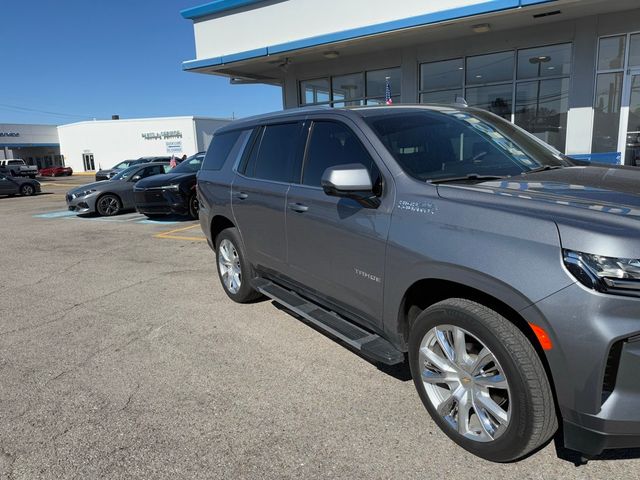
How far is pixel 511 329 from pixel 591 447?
23.1 inches

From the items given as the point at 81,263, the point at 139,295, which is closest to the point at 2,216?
the point at 81,263

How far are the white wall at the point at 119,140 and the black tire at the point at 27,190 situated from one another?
2521cm

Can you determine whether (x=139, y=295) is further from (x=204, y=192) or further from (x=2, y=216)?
(x=2, y=216)

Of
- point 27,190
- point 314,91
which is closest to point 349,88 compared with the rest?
point 314,91

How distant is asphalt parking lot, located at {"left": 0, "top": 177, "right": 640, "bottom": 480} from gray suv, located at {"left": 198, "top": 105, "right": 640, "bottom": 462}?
36 cm

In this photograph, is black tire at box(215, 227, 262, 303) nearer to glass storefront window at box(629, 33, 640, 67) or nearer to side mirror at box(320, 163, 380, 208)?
side mirror at box(320, 163, 380, 208)

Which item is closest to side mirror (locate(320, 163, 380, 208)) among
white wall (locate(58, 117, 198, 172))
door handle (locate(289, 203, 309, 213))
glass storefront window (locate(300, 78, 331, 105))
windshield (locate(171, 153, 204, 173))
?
door handle (locate(289, 203, 309, 213))

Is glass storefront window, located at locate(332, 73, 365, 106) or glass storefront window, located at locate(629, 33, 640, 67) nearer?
glass storefront window, located at locate(629, 33, 640, 67)

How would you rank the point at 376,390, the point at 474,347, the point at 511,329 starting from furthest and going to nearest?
1. the point at 376,390
2. the point at 474,347
3. the point at 511,329

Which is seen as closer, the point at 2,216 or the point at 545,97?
the point at 545,97

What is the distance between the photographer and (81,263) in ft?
25.3

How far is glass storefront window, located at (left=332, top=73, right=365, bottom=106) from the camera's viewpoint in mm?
12828

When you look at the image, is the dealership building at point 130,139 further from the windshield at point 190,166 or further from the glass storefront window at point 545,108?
the glass storefront window at point 545,108

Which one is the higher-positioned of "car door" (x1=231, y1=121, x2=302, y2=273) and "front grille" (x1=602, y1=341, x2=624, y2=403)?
"car door" (x1=231, y1=121, x2=302, y2=273)
